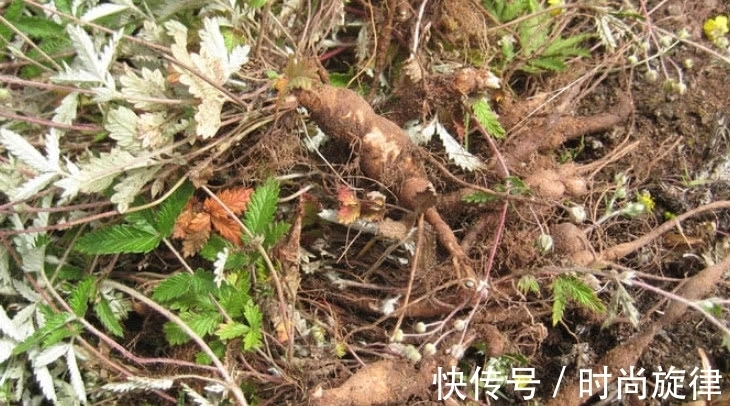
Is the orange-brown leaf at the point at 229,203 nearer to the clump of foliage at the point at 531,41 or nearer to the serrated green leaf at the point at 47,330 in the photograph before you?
the serrated green leaf at the point at 47,330

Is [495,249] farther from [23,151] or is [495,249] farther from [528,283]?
[23,151]

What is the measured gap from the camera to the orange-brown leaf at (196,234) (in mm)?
1323

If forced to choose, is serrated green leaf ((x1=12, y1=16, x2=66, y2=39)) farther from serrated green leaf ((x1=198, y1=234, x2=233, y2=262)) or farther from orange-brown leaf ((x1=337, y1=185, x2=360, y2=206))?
orange-brown leaf ((x1=337, y1=185, x2=360, y2=206))

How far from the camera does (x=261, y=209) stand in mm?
1291

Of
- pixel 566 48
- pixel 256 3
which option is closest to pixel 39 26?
pixel 256 3

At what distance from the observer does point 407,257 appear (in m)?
1.43

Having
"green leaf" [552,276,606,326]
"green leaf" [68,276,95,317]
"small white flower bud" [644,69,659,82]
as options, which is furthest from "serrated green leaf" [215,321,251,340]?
"small white flower bud" [644,69,659,82]

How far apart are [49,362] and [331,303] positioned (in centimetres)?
60

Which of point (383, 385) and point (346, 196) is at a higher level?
point (346, 196)

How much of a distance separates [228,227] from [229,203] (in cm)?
5

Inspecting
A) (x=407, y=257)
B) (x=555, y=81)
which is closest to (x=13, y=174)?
(x=407, y=257)

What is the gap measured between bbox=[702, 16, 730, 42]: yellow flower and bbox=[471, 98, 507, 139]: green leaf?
2.30 feet

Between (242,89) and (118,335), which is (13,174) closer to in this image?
(118,335)

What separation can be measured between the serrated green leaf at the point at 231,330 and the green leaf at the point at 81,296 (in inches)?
11.1
